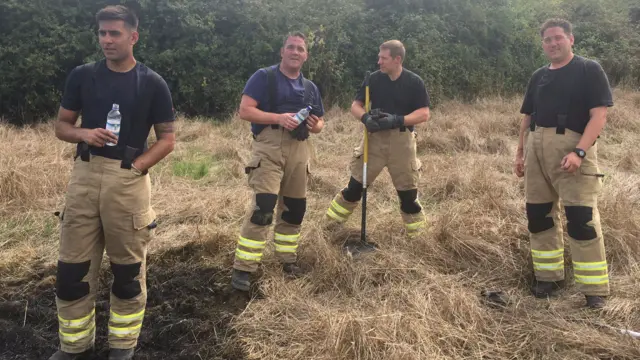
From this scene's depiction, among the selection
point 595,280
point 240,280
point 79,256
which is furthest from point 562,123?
point 79,256

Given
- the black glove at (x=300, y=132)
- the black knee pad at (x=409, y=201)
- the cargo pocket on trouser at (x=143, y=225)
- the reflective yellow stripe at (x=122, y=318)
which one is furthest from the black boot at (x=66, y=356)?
the black knee pad at (x=409, y=201)

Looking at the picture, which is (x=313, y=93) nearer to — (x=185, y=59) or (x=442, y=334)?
(x=442, y=334)

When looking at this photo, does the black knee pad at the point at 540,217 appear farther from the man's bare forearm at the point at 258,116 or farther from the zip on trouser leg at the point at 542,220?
the man's bare forearm at the point at 258,116

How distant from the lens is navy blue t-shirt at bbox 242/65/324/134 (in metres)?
3.77

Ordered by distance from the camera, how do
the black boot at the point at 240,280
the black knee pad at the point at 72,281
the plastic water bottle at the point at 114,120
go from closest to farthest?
the plastic water bottle at the point at 114,120 < the black knee pad at the point at 72,281 < the black boot at the point at 240,280

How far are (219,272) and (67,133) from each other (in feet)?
5.70

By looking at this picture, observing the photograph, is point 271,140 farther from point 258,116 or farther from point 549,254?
point 549,254

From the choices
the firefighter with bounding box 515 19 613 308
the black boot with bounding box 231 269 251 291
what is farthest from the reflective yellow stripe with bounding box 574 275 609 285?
the black boot with bounding box 231 269 251 291

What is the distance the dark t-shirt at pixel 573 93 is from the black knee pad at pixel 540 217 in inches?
24.0

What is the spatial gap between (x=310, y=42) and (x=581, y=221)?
876 centimetres

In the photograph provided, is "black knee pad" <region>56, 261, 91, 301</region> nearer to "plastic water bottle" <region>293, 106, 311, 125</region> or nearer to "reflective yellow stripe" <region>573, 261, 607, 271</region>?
"plastic water bottle" <region>293, 106, 311, 125</region>

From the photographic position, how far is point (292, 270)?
13.2 ft

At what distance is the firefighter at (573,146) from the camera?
3355mm

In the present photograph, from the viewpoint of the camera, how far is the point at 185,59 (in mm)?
10734
